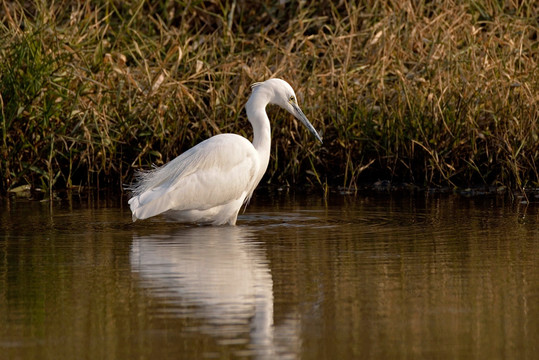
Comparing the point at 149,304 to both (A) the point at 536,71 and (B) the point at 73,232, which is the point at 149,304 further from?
(A) the point at 536,71

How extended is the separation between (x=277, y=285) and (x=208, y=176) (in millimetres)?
2770

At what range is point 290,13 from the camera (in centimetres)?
1341

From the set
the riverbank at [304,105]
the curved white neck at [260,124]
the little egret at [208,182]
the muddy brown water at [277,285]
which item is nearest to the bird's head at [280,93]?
the curved white neck at [260,124]

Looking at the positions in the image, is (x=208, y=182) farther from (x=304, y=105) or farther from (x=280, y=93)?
(x=304, y=105)

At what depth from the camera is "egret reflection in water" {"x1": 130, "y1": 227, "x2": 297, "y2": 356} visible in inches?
178

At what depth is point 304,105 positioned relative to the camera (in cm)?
1061

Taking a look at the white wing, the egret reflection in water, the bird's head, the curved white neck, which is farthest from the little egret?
the bird's head

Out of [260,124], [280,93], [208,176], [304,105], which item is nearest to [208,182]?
[208,176]

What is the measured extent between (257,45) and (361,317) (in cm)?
795

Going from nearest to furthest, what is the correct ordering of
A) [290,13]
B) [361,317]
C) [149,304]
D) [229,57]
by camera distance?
[361,317] < [149,304] < [229,57] < [290,13]

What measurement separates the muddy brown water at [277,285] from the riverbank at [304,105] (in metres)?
1.51

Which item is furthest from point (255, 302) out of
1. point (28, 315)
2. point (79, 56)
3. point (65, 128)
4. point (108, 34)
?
point (108, 34)

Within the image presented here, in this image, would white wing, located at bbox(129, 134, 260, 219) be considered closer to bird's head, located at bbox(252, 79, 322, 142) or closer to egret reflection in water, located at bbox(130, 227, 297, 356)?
egret reflection in water, located at bbox(130, 227, 297, 356)

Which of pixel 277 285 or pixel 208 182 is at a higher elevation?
pixel 208 182
